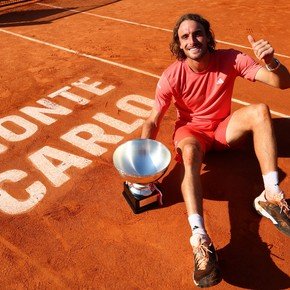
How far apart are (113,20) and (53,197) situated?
867cm

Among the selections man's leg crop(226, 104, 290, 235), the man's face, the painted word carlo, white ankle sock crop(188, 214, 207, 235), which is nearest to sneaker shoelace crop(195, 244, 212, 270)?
white ankle sock crop(188, 214, 207, 235)

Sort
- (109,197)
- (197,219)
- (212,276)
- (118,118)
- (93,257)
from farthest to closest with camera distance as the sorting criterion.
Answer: (118,118) → (109,197) → (93,257) → (197,219) → (212,276)

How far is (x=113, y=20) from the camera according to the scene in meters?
11.8

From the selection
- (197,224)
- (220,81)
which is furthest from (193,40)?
(197,224)

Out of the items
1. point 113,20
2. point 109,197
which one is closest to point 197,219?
point 109,197

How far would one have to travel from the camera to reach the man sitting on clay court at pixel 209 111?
11.8ft

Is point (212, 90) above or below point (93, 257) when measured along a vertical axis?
above

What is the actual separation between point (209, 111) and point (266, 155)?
915mm

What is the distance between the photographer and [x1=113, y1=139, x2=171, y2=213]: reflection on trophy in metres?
3.97

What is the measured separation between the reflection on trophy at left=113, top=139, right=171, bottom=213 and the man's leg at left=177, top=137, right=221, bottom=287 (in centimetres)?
25

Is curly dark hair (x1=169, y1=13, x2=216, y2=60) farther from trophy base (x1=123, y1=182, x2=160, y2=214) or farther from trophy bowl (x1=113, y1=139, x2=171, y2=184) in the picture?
trophy base (x1=123, y1=182, x2=160, y2=214)

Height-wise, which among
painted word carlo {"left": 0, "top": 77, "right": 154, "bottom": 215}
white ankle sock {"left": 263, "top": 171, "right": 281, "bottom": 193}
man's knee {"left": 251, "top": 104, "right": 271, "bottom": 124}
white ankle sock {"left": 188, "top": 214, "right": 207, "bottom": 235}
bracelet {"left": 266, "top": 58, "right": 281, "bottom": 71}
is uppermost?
bracelet {"left": 266, "top": 58, "right": 281, "bottom": 71}

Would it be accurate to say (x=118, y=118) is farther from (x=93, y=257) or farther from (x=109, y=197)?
(x=93, y=257)

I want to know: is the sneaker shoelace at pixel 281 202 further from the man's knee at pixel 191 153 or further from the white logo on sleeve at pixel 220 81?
the white logo on sleeve at pixel 220 81
